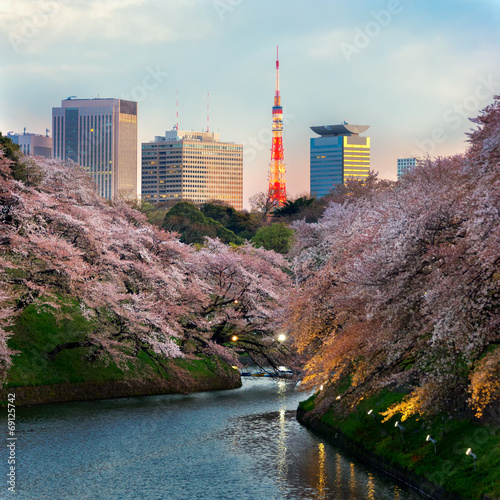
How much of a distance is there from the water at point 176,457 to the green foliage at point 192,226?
6350cm

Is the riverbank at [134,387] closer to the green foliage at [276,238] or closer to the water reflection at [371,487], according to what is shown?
the water reflection at [371,487]

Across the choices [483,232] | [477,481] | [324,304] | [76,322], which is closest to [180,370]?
[76,322]

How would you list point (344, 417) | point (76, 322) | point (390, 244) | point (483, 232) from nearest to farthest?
point (483, 232) < point (390, 244) < point (344, 417) < point (76, 322)

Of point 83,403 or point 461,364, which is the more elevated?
point 461,364

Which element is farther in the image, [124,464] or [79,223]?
[79,223]

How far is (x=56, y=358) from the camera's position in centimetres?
4503

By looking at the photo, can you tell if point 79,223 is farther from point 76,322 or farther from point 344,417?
point 344,417

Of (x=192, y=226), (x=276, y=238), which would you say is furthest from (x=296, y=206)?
(x=276, y=238)

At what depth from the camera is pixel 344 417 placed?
32438 millimetres

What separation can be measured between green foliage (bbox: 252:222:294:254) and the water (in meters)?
50.1

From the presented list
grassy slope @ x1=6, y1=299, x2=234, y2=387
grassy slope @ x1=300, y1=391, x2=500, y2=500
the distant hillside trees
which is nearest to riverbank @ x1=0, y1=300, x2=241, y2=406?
grassy slope @ x1=6, y1=299, x2=234, y2=387

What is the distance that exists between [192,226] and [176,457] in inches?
3145

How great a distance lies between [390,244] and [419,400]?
4.84m

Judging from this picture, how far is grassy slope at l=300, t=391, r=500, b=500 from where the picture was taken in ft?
68.8
